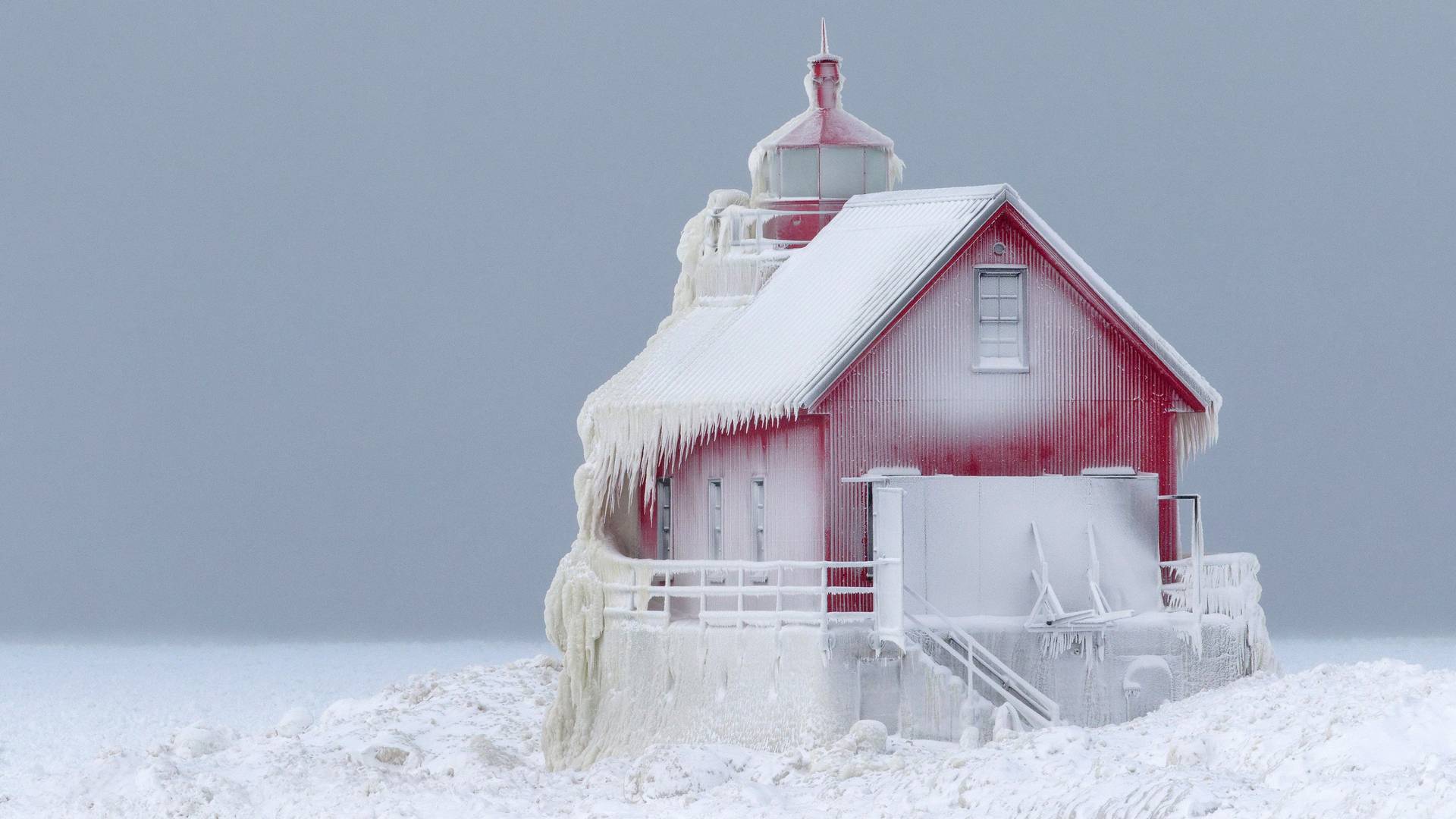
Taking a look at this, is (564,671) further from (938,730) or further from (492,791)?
(938,730)

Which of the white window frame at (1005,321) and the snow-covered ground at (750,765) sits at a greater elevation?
the white window frame at (1005,321)

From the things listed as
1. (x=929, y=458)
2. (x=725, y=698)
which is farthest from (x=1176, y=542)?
(x=725, y=698)

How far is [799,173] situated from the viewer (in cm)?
4119

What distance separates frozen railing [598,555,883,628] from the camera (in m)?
34.0

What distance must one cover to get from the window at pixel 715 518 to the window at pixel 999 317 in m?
4.44

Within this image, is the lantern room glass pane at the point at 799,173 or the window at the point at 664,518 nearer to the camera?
the window at the point at 664,518

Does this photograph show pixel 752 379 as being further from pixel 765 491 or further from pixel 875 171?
pixel 875 171

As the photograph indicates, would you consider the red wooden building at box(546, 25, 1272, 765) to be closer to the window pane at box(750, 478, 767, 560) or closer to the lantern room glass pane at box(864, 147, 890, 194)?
the window pane at box(750, 478, 767, 560)

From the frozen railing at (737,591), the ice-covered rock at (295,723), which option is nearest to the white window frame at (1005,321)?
the frozen railing at (737,591)

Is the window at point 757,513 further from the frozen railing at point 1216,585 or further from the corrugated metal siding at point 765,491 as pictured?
the frozen railing at point 1216,585

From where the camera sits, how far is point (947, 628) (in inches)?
1356

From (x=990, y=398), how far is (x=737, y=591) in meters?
4.81

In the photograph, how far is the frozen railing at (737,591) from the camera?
33969 millimetres

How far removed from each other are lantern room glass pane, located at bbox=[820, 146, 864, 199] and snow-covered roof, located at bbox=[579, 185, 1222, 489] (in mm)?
1983
